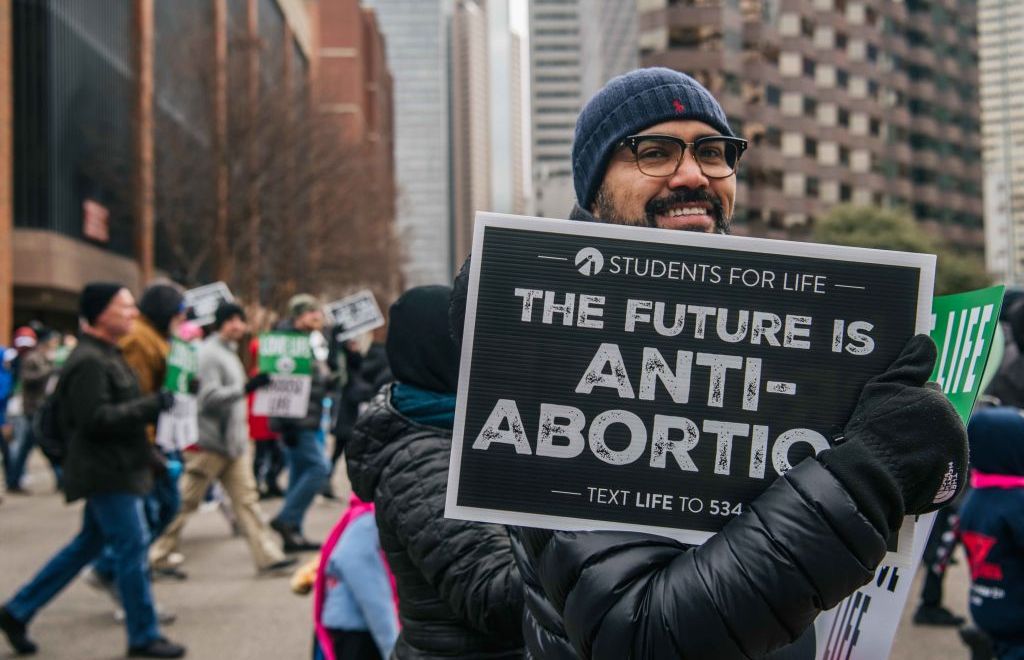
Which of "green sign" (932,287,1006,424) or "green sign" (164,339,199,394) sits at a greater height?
"green sign" (932,287,1006,424)

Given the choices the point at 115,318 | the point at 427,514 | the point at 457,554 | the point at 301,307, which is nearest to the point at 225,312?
the point at 301,307

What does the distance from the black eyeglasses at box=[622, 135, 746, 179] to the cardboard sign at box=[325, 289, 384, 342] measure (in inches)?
412

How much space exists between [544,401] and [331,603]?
2.07 metres

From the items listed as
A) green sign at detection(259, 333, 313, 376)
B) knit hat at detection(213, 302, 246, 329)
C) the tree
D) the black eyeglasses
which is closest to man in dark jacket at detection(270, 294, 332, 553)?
green sign at detection(259, 333, 313, 376)

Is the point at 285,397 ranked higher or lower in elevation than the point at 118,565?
higher

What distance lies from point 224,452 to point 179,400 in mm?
1418

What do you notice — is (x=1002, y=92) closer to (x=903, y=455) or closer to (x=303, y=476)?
(x=303, y=476)

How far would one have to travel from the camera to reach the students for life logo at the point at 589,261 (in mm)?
1610

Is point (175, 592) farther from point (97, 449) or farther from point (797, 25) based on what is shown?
point (797, 25)

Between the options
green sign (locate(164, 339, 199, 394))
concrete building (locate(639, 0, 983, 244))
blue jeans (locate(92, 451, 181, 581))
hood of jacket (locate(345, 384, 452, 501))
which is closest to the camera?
hood of jacket (locate(345, 384, 452, 501))

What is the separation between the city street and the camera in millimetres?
6391

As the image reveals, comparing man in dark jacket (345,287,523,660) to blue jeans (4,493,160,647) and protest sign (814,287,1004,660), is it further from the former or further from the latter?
blue jeans (4,493,160,647)

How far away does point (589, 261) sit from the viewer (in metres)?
1.61

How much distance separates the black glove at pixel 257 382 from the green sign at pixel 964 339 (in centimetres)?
770
